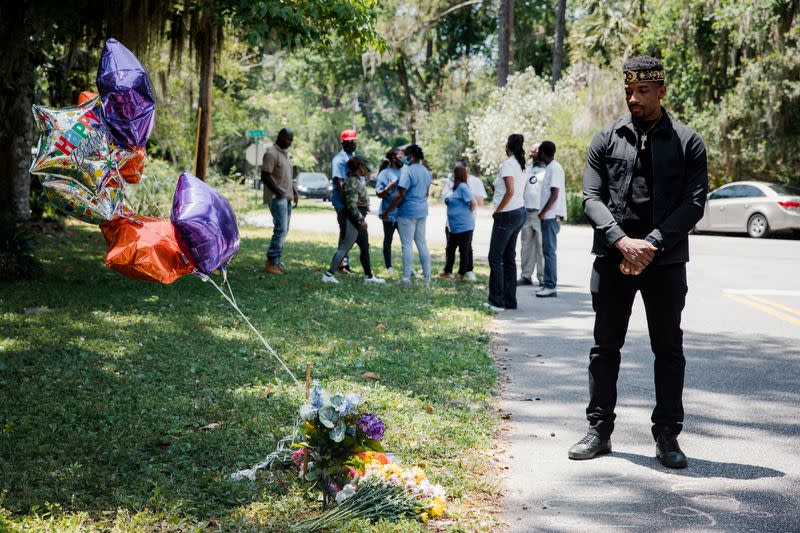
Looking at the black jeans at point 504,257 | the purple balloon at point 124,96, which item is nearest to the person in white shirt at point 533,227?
the black jeans at point 504,257

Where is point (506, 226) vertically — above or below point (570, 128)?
below

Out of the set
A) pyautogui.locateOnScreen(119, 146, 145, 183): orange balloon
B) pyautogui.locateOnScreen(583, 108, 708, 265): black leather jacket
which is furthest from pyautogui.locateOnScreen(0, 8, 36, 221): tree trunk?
pyautogui.locateOnScreen(583, 108, 708, 265): black leather jacket

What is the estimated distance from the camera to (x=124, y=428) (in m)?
5.27

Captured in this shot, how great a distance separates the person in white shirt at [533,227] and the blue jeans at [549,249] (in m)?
0.41

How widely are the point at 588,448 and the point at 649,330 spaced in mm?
791

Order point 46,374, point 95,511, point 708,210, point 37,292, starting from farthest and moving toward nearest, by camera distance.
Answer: point 708,210, point 37,292, point 46,374, point 95,511

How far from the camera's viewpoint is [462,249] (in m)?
13.3

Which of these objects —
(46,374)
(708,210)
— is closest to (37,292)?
(46,374)

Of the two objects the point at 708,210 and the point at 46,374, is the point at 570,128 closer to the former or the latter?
the point at 708,210

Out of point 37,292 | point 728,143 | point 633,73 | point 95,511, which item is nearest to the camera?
point 95,511

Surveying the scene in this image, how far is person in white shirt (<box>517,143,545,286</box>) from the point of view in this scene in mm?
11984

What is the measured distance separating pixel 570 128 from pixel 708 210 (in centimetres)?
923

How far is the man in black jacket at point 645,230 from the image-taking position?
484 centimetres

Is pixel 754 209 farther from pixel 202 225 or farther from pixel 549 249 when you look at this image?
pixel 202 225
